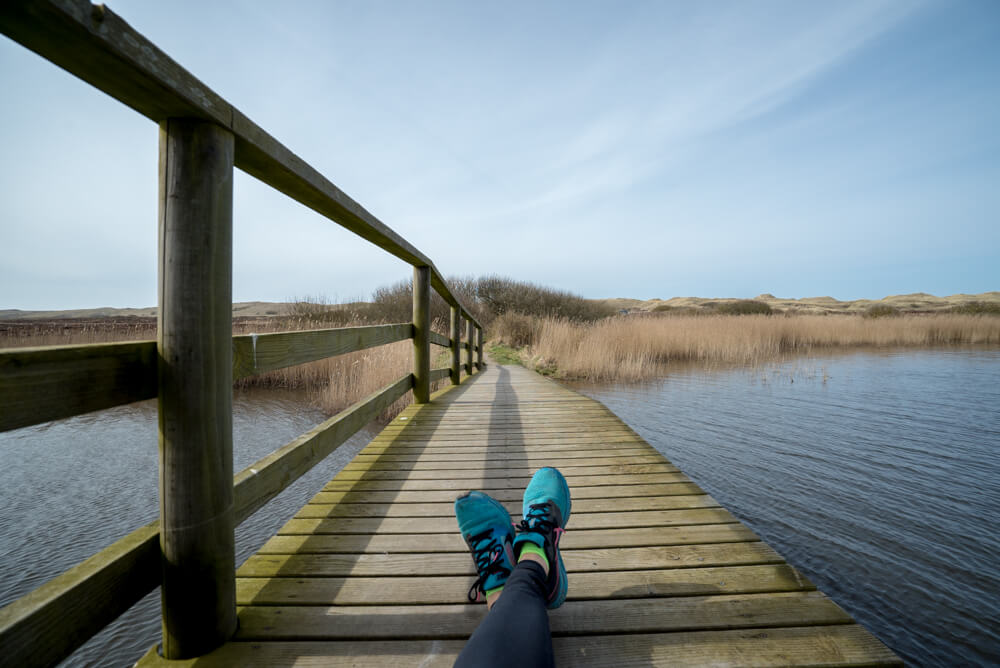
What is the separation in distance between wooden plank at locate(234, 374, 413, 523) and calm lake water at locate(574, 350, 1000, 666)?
2.35 metres

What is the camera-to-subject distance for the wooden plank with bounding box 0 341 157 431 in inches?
24.5

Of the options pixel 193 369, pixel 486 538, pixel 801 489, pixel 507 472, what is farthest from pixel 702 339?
pixel 193 369

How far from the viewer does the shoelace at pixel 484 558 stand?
111cm

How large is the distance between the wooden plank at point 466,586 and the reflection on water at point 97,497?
1161 mm

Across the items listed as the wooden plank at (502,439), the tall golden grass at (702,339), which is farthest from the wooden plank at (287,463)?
the tall golden grass at (702,339)

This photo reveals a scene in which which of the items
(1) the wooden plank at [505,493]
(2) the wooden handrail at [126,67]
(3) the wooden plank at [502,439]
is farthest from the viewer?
(3) the wooden plank at [502,439]

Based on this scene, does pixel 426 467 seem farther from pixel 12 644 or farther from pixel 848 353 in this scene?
pixel 848 353

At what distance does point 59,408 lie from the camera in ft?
2.27

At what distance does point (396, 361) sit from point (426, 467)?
4662 mm

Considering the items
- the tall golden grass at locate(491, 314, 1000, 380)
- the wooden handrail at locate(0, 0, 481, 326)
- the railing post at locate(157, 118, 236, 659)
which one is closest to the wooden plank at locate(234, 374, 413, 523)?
the railing post at locate(157, 118, 236, 659)

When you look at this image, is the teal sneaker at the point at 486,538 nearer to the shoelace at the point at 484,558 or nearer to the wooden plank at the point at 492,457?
the shoelace at the point at 484,558

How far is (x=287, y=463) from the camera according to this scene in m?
1.36

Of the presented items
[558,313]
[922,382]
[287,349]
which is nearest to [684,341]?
[922,382]

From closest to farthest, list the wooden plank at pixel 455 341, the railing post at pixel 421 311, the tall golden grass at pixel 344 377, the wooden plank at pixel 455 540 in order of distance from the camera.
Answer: the wooden plank at pixel 455 540 < the railing post at pixel 421 311 < the wooden plank at pixel 455 341 < the tall golden grass at pixel 344 377
